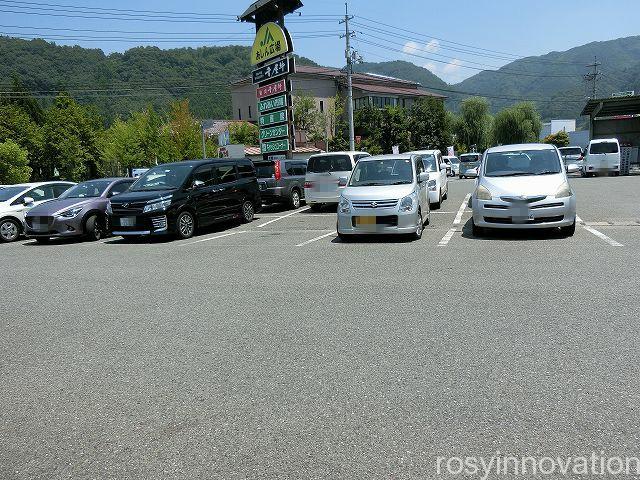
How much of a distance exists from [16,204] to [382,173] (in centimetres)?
1087

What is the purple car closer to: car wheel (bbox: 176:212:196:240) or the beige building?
car wheel (bbox: 176:212:196:240)

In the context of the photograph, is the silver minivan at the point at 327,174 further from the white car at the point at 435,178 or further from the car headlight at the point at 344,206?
the car headlight at the point at 344,206

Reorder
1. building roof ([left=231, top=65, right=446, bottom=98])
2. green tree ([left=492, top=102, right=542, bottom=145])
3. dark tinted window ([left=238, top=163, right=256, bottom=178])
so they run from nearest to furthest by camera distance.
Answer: dark tinted window ([left=238, top=163, right=256, bottom=178]) → green tree ([left=492, top=102, right=542, bottom=145]) → building roof ([left=231, top=65, right=446, bottom=98])

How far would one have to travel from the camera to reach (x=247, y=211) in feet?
52.3

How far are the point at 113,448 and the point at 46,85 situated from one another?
55.8m

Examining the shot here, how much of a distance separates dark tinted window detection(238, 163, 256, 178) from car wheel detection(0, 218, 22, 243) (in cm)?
662

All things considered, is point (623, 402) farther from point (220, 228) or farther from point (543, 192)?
point (220, 228)

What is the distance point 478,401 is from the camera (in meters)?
3.57

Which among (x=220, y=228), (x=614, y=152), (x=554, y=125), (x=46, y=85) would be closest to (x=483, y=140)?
(x=554, y=125)

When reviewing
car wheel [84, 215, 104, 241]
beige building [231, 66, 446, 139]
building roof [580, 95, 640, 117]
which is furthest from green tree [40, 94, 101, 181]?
building roof [580, 95, 640, 117]

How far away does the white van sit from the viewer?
28625 millimetres

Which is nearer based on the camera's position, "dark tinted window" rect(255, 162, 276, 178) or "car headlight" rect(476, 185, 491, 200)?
"car headlight" rect(476, 185, 491, 200)

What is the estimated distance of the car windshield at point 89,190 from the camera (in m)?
14.8

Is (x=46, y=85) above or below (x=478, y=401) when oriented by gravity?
above
